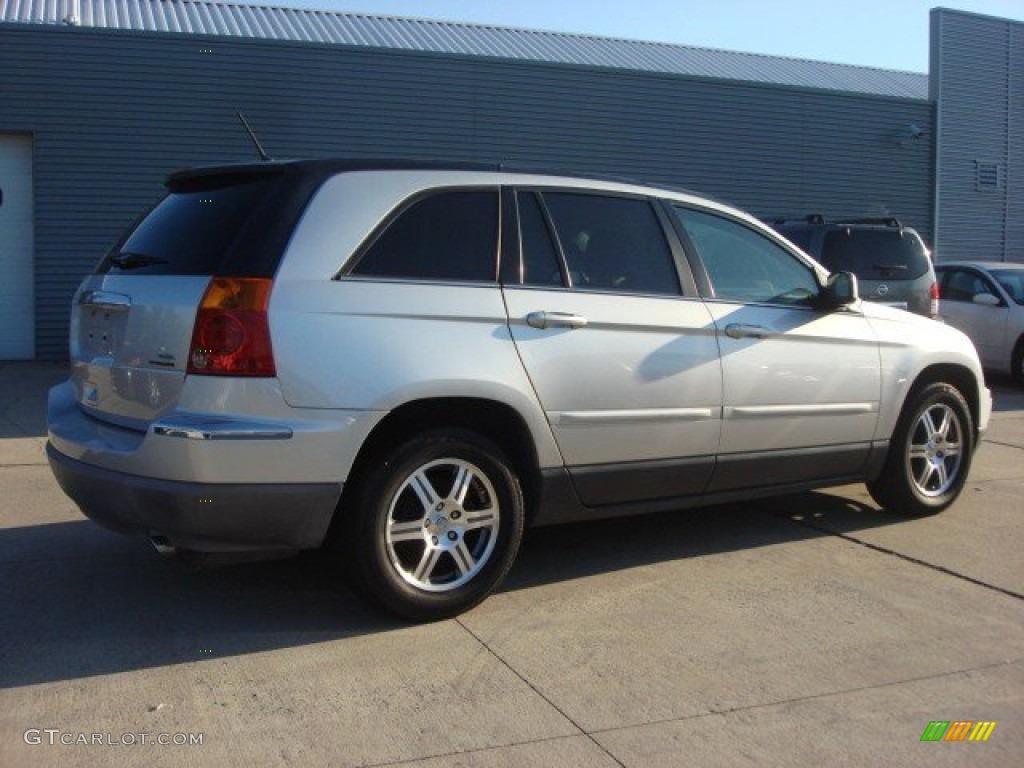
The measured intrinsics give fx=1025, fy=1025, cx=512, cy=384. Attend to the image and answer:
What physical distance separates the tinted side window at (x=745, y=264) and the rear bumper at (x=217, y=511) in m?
2.34

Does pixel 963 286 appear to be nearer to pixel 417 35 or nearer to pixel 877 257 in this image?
pixel 877 257

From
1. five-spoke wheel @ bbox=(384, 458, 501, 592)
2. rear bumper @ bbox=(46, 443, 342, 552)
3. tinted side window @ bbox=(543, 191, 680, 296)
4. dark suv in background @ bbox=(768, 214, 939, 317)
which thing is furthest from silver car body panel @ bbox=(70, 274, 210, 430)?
dark suv in background @ bbox=(768, 214, 939, 317)

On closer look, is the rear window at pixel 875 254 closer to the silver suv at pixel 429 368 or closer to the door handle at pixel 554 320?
the silver suv at pixel 429 368

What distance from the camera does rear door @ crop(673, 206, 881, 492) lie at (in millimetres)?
5133

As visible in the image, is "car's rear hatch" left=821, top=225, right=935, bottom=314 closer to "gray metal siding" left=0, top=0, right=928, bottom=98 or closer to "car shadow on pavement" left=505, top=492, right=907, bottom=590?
"car shadow on pavement" left=505, top=492, right=907, bottom=590

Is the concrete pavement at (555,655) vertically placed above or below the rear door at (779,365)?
below

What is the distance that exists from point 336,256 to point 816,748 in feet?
8.16

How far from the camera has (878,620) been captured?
177 inches

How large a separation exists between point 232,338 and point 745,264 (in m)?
2.81

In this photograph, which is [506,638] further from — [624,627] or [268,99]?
[268,99]

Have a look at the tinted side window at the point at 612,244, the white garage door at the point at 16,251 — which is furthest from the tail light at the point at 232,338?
the white garage door at the point at 16,251

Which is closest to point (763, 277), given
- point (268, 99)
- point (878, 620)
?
point (878, 620)

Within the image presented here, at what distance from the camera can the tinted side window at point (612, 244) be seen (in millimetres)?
4742

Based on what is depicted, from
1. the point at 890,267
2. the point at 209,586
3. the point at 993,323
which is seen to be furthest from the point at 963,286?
the point at 209,586
